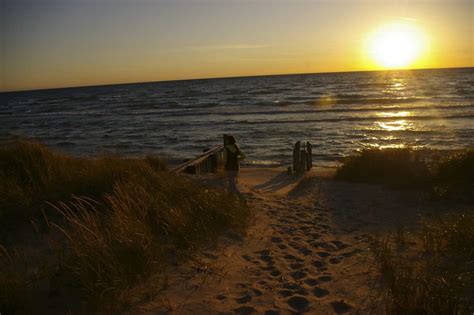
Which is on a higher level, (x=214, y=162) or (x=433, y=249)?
(x=214, y=162)

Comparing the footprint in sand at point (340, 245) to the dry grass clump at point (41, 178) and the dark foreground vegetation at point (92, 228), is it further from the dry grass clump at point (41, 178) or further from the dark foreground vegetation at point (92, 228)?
the dry grass clump at point (41, 178)

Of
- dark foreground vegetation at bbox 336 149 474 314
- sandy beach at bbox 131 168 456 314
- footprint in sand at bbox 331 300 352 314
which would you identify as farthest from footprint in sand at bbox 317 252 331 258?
footprint in sand at bbox 331 300 352 314

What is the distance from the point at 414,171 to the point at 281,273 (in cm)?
736

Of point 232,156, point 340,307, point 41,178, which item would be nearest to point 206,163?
point 232,156

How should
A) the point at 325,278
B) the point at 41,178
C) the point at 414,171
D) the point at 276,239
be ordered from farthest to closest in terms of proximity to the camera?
the point at 414,171, the point at 41,178, the point at 276,239, the point at 325,278

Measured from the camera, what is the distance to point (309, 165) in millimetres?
14055

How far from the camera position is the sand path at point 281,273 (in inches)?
161

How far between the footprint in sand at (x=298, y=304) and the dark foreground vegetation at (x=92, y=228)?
5.20 ft

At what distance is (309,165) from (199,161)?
4949 millimetres

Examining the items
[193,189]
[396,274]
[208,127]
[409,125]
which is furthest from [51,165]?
[409,125]

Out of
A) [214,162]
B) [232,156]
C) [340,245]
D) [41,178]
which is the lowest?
[340,245]

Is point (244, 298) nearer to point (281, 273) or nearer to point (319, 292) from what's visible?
point (281, 273)

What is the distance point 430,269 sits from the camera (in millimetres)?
4703

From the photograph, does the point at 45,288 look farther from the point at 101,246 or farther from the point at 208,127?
the point at 208,127
